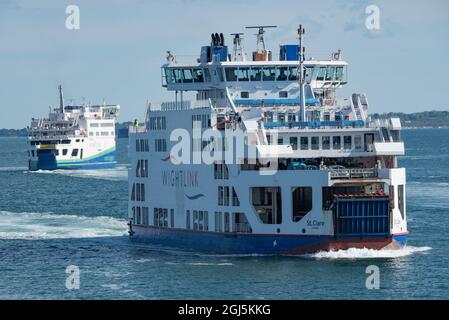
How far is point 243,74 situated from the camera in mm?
59250

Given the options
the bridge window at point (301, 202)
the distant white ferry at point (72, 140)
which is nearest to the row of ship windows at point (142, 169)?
the bridge window at point (301, 202)

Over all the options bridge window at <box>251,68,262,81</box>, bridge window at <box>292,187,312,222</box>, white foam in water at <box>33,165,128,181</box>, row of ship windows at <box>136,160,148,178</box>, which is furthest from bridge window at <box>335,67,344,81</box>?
white foam in water at <box>33,165,128,181</box>

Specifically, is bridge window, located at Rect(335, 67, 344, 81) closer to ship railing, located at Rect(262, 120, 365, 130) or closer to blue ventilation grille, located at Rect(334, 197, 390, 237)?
ship railing, located at Rect(262, 120, 365, 130)

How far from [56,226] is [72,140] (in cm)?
8308

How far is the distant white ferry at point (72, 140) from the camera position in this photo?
15238 centimetres

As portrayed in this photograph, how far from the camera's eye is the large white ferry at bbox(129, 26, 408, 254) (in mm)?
52531

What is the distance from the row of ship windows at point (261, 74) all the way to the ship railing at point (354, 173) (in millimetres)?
7677

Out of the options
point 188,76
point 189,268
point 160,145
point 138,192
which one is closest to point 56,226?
point 138,192

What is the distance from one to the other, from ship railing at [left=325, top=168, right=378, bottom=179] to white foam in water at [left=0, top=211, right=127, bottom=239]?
18.2 m

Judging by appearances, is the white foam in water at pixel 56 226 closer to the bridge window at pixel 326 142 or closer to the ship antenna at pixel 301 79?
the ship antenna at pixel 301 79

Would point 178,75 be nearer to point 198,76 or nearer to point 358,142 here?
point 198,76
